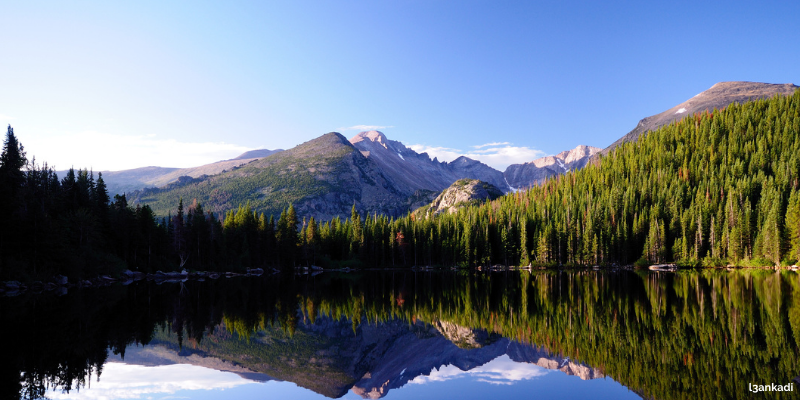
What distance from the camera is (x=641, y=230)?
11156 cm

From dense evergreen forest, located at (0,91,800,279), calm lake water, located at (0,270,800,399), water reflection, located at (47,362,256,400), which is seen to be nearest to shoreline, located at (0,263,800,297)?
dense evergreen forest, located at (0,91,800,279)

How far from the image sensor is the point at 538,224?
122688mm

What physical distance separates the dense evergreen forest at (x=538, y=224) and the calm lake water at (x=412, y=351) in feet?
111

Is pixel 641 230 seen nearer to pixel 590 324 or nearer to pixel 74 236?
pixel 590 324

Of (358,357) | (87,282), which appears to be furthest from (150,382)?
(87,282)

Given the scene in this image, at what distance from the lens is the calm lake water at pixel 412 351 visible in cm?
1484

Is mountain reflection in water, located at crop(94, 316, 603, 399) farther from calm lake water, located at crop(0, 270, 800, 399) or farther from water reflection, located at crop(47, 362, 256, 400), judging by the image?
water reflection, located at crop(47, 362, 256, 400)

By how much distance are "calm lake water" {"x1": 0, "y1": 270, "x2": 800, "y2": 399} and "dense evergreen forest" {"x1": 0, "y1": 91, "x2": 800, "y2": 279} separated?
33.8 m

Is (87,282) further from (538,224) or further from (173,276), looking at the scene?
(538,224)

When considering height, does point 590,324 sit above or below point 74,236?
below

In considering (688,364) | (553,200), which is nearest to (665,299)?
(688,364)

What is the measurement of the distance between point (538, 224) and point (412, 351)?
354ft

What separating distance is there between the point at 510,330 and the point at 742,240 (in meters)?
90.4

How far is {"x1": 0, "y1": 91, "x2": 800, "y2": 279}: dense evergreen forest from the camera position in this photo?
60.1 metres
